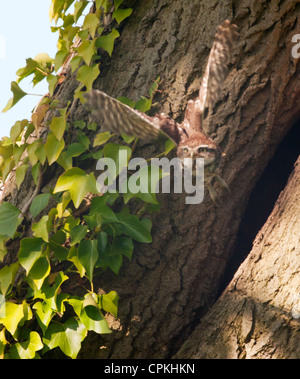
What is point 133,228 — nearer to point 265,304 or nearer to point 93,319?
point 93,319

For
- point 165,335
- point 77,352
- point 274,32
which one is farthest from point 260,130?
point 77,352

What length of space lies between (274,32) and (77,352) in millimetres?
1239

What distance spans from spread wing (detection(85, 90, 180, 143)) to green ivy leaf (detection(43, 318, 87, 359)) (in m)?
0.64

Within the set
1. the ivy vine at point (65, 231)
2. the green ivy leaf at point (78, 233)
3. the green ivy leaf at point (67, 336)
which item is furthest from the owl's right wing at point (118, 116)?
the green ivy leaf at point (67, 336)

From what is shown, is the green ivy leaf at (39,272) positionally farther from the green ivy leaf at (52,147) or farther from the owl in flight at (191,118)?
the owl in flight at (191,118)

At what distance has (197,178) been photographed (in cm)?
120

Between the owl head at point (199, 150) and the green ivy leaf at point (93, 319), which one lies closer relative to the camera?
the owl head at point (199, 150)

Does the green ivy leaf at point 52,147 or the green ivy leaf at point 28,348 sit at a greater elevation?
the green ivy leaf at point 52,147

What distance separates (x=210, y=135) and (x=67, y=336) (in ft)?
2.66

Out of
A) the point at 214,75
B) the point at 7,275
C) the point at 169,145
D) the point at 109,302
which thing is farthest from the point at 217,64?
the point at 7,275

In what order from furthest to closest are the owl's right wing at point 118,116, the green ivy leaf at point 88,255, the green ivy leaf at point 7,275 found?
the green ivy leaf at point 7,275
the green ivy leaf at point 88,255
the owl's right wing at point 118,116

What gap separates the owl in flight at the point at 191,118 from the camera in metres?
1.08

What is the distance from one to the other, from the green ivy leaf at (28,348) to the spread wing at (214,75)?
84cm
